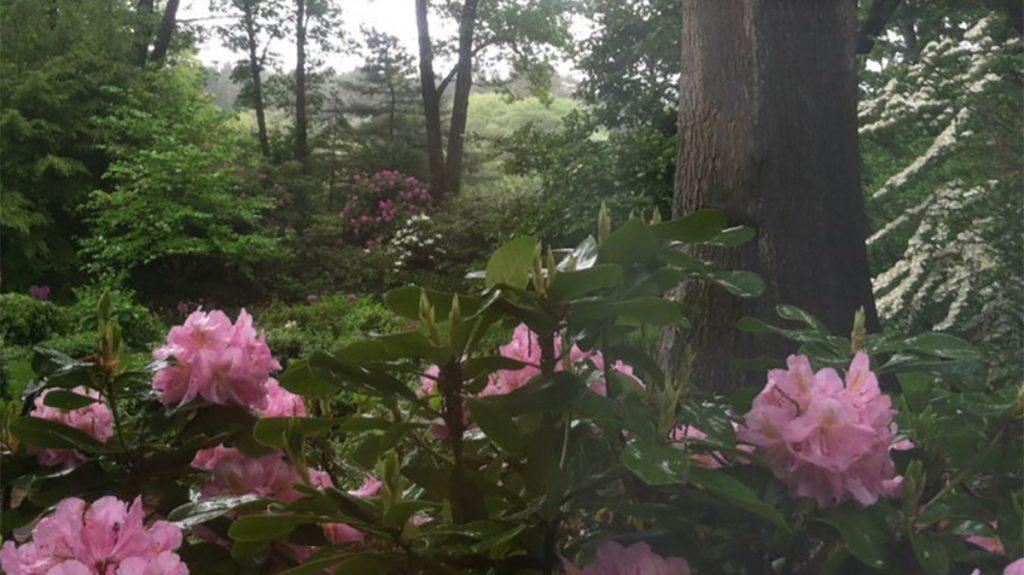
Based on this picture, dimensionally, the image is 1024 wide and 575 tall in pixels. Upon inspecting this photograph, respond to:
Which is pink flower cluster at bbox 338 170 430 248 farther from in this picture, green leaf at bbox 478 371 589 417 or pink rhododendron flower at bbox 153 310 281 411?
Result: green leaf at bbox 478 371 589 417

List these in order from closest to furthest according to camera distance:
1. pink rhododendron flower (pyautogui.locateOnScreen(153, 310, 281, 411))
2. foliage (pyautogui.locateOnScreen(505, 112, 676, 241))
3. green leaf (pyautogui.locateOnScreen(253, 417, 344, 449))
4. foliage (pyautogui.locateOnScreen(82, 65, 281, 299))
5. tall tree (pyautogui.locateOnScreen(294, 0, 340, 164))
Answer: green leaf (pyautogui.locateOnScreen(253, 417, 344, 449)) < pink rhododendron flower (pyautogui.locateOnScreen(153, 310, 281, 411)) < foliage (pyautogui.locateOnScreen(505, 112, 676, 241)) < tall tree (pyautogui.locateOnScreen(294, 0, 340, 164)) < foliage (pyautogui.locateOnScreen(82, 65, 281, 299))

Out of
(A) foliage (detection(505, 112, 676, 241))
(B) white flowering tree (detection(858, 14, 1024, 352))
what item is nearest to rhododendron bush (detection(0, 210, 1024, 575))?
(B) white flowering tree (detection(858, 14, 1024, 352))

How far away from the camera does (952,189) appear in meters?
2.68

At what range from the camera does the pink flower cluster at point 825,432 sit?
1.42 ft

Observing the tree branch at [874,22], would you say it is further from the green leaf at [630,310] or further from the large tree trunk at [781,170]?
the green leaf at [630,310]

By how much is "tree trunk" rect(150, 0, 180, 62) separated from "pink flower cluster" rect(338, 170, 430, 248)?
69 centimetres

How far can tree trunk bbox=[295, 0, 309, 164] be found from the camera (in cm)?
319

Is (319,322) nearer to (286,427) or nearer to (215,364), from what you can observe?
(215,364)

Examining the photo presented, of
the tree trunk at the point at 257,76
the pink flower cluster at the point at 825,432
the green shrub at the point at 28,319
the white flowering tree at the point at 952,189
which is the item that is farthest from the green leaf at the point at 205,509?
the green shrub at the point at 28,319

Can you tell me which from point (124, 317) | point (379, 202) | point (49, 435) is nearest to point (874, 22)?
point (379, 202)

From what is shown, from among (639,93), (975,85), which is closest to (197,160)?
(639,93)

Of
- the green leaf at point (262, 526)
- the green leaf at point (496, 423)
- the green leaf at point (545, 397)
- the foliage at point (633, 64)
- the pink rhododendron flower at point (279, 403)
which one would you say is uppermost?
the foliage at point (633, 64)

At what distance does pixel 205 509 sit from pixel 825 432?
0.27 m

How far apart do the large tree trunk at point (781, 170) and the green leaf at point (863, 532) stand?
0.99 metres
